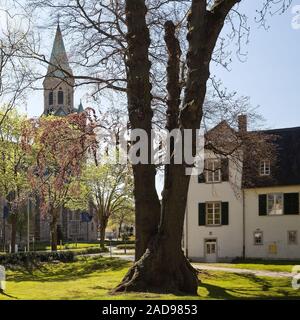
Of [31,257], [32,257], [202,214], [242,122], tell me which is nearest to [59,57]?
[242,122]

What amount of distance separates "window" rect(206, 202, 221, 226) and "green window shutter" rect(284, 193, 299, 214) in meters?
4.64

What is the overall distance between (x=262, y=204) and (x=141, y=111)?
2571 centimetres

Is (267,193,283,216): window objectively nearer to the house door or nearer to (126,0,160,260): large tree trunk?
the house door

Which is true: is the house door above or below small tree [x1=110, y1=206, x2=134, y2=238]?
below

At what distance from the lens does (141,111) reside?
1417cm

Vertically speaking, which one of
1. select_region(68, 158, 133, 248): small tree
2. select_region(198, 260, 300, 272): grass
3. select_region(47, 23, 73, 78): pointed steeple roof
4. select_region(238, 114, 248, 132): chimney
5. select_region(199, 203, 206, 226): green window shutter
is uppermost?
select_region(47, 23, 73, 78): pointed steeple roof

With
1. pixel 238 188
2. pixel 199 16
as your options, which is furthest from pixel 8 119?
pixel 199 16

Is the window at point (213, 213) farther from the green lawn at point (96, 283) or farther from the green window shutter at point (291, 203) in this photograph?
the green lawn at point (96, 283)

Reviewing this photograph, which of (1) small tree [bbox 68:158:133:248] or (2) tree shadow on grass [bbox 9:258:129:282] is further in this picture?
(1) small tree [bbox 68:158:133:248]

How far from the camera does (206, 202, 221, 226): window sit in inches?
1539

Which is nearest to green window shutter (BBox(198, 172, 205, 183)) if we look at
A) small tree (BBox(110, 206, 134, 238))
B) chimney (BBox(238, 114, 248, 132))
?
chimney (BBox(238, 114, 248, 132))

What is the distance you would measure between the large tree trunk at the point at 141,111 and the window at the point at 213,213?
83.7 ft

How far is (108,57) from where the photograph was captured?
19375 millimetres

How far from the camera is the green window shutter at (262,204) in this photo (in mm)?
38062
